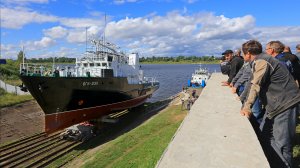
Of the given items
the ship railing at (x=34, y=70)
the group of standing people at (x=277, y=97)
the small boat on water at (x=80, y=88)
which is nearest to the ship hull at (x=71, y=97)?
the small boat on water at (x=80, y=88)

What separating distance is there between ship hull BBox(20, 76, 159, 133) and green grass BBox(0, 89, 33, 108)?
10486 mm

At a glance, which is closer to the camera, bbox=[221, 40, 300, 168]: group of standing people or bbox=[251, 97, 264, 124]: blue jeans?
bbox=[221, 40, 300, 168]: group of standing people

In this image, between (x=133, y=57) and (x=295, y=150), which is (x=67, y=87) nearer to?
(x=133, y=57)

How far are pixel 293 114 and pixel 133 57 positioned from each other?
2467 cm

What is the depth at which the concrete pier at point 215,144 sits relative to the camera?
10.0ft

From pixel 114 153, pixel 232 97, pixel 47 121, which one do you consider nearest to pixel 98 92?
pixel 47 121

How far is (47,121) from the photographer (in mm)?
17047

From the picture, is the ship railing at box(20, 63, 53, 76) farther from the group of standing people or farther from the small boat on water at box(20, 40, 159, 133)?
the group of standing people

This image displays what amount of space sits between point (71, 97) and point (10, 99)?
44.7 feet

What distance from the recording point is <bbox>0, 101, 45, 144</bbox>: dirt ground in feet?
66.6

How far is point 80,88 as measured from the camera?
18.1 meters

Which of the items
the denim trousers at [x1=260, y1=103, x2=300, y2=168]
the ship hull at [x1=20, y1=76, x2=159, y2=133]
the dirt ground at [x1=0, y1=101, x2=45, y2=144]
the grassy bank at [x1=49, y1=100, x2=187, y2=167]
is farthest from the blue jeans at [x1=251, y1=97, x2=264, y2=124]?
the dirt ground at [x1=0, y1=101, x2=45, y2=144]

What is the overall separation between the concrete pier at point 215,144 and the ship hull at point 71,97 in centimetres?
1360

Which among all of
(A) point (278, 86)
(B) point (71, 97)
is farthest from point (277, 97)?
(B) point (71, 97)
